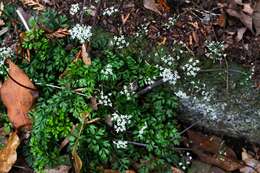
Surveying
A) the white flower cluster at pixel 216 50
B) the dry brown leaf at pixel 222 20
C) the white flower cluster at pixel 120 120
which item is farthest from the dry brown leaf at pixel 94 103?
the dry brown leaf at pixel 222 20

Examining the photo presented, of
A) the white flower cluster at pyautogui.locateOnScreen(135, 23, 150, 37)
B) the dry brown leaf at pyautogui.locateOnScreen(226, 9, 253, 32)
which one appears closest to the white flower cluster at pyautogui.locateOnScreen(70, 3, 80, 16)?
the white flower cluster at pyautogui.locateOnScreen(135, 23, 150, 37)

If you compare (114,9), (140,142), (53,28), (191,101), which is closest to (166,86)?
(191,101)

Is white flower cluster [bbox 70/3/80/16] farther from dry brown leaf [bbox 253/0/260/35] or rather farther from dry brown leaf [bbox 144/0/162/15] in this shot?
dry brown leaf [bbox 253/0/260/35]

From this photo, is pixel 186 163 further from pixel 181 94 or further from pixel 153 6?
pixel 153 6

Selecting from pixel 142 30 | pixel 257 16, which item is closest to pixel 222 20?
pixel 257 16

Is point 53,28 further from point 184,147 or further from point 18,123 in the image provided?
point 184,147
